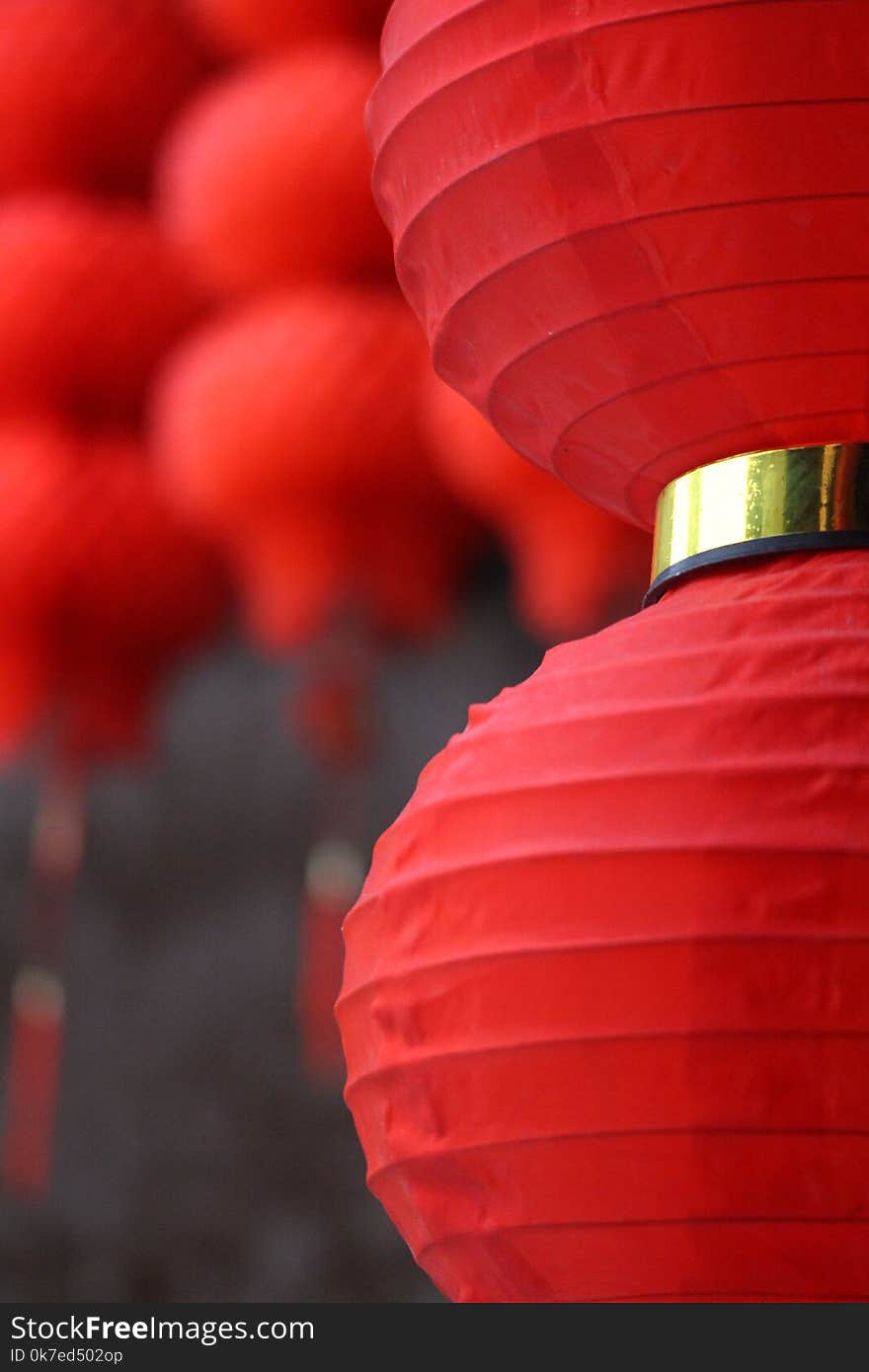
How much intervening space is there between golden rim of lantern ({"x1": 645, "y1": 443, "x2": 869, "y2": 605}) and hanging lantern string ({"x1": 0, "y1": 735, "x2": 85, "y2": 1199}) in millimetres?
1463

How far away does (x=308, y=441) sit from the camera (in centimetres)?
151

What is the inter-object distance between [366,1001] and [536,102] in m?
0.20

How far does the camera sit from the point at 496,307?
1.52ft

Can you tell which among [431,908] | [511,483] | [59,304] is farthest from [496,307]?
[59,304]

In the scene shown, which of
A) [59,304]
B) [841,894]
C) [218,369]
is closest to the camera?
[841,894]

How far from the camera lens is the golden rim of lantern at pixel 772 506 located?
0.44m

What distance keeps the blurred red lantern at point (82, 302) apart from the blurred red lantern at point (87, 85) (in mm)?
55

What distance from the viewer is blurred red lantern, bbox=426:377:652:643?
1.42m

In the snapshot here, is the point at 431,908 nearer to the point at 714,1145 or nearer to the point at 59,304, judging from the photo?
the point at 714,1145

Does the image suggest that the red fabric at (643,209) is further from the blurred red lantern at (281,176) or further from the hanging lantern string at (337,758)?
the hanging lantern string at (337,758)

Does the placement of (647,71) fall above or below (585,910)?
above

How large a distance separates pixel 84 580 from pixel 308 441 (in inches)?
11.8

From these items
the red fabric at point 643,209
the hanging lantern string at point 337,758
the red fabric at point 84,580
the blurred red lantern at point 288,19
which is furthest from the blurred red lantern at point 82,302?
the red fabric at point 643,209

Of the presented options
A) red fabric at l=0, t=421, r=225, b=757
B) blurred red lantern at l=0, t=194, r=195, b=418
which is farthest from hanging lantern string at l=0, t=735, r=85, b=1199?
blurred red lantern at l=0, t=194, r=195, b=418
